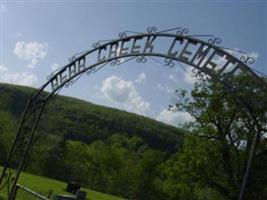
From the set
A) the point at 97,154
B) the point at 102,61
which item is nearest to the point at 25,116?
the point at 102,61

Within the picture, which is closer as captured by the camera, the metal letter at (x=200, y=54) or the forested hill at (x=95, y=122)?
the metal letter at (x=200, y=54)

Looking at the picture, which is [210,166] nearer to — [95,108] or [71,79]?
[71,79]

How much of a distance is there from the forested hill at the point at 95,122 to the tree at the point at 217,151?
10514 centimetres

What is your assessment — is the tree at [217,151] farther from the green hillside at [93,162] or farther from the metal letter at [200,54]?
the green hillside at [93,162]

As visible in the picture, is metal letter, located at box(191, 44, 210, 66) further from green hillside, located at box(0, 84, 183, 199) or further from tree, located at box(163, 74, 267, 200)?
green hillside, located at box(0, 84, 183, 199)

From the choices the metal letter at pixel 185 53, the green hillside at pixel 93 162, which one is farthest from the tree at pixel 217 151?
the green hillside at pixel 93 162

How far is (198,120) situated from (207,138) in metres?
1.55

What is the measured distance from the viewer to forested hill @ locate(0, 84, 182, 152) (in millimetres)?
142250

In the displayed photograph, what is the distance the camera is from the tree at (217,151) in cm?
2775

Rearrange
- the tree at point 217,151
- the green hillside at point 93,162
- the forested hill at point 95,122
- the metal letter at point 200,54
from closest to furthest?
1. the metal letter at point 200,54
2. the tree at point 217,151
3. the green hillside at point 93,162
4. the forested hill at point 95,122

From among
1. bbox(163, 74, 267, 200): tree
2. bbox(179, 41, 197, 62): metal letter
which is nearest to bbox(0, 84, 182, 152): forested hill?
bbox(163, 74, 267, 200): tree

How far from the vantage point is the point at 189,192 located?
3272cm

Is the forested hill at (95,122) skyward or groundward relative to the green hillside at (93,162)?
skyward

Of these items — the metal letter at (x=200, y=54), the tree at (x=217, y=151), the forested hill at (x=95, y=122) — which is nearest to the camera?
the metal letter at (x=200, y=54)
